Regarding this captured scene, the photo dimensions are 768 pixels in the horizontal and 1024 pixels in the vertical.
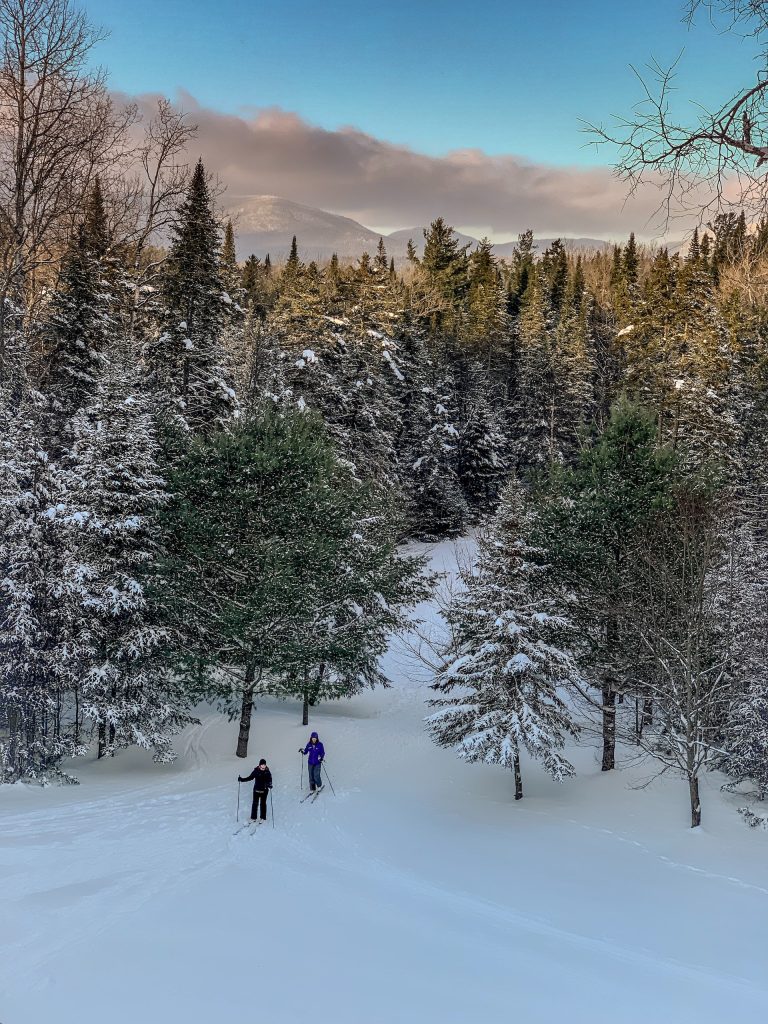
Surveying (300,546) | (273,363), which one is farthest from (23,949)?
(273,363)

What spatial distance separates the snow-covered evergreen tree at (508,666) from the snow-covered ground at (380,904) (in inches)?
66.7

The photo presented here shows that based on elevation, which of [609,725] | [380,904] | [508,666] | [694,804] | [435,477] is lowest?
→ [380,904]

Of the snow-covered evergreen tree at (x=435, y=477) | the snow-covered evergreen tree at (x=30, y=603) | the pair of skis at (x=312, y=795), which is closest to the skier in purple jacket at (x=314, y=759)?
the pair of skis at (x=312, y=795)

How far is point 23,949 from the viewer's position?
7188mm

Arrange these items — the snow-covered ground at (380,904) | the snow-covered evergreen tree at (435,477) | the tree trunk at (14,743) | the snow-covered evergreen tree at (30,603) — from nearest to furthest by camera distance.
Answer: the snow-covered ground at (380,904), the snow-covered evergreen tree at (30,603), the tree trunk at (14,743), the snow-covered evergreen tree at (435,477)

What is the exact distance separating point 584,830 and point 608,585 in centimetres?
547

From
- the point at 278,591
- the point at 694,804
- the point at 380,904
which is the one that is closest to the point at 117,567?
the point at 278,591

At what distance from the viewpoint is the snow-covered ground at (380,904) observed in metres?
6.89

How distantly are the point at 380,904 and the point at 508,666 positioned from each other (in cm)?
592

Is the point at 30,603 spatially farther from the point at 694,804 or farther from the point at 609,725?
the point at 694,804

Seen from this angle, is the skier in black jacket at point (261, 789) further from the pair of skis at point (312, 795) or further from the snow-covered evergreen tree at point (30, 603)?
the snow-covered evergreen tree at point (30, 603)

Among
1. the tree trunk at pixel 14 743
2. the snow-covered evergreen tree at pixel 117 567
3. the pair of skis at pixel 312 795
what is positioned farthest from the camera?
the snow-covered evergreen tree at pixel 117 567

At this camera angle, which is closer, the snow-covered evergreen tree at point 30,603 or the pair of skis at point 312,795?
the snow-covered evergreen tree at point 30,603

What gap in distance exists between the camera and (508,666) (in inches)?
552
